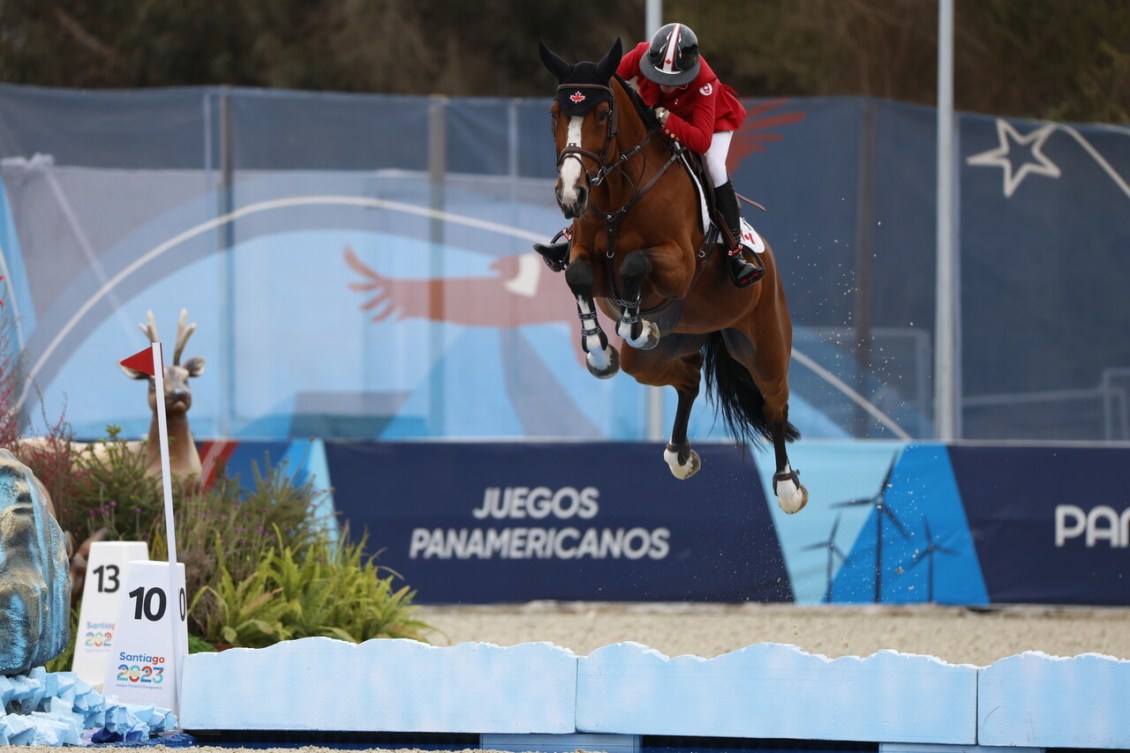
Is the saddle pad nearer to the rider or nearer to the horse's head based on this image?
the rider

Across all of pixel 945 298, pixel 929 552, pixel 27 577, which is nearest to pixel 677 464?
pixel 27 577

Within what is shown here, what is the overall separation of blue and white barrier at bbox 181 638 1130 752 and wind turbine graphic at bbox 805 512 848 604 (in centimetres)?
473

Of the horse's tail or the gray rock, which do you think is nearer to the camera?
the gray rock

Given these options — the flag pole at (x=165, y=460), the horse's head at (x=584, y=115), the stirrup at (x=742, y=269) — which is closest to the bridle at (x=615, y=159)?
→ the horse's head at (x=584, y=115)

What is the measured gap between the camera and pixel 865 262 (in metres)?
11.5

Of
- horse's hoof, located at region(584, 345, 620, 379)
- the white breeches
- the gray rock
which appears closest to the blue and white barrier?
the gray rock

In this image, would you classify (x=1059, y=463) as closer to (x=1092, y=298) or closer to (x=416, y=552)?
(x=1092, y=298)

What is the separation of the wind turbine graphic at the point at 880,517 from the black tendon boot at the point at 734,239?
14.0 ft

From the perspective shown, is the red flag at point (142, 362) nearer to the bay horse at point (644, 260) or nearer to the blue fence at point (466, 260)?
the bay horse at point (644, 260)

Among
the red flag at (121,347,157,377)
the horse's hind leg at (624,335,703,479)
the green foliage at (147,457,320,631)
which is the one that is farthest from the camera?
the green foliage at (147,457,320,631)

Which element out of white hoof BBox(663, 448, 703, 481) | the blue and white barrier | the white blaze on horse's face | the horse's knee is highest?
the white blaze on horse's face

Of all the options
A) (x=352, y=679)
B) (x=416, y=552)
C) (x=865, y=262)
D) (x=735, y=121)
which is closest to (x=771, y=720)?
(x=352, y=679)

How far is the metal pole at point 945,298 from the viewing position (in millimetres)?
11539

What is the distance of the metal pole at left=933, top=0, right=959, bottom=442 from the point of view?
11539mm
